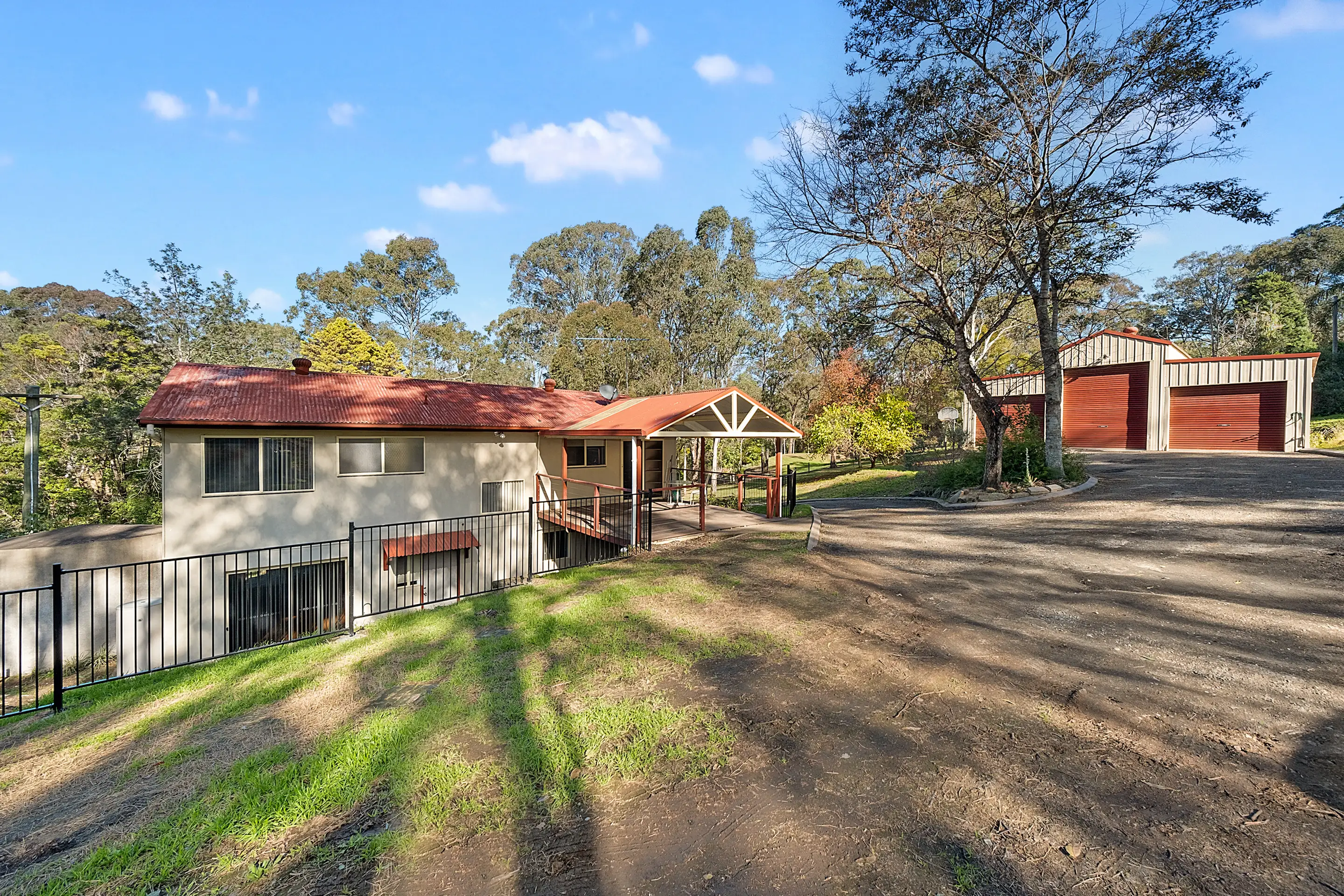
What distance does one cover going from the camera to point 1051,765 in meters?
3.03

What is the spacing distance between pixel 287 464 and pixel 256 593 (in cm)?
273

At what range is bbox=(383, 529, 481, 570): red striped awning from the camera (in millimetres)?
12328

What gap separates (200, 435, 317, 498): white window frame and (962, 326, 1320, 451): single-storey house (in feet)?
67.8

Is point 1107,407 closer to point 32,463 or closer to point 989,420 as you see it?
point 989,420

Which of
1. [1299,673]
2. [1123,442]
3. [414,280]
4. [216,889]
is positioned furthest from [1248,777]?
[414,280]

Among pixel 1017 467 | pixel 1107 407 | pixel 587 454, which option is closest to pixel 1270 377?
pixel 1107 407

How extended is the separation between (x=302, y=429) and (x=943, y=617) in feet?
41.7

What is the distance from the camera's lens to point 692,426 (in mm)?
12641

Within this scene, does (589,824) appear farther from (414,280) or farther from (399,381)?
(414,280)

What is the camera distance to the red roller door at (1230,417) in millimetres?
18797

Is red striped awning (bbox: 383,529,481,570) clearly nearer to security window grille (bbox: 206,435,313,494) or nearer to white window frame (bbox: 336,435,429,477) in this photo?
white window frame (bbox: 336,435,429,477)

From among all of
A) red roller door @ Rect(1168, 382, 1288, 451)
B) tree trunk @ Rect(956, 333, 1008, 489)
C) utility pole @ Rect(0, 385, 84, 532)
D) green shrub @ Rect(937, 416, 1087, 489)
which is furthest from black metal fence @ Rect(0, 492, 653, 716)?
red roller door @ Rect(1168, 382, 1288, 451)

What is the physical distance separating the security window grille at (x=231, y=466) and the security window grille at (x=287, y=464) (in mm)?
165

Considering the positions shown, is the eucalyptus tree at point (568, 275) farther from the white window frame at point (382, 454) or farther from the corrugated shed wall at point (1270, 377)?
the corrugated shed wall at point (1270, 377)
